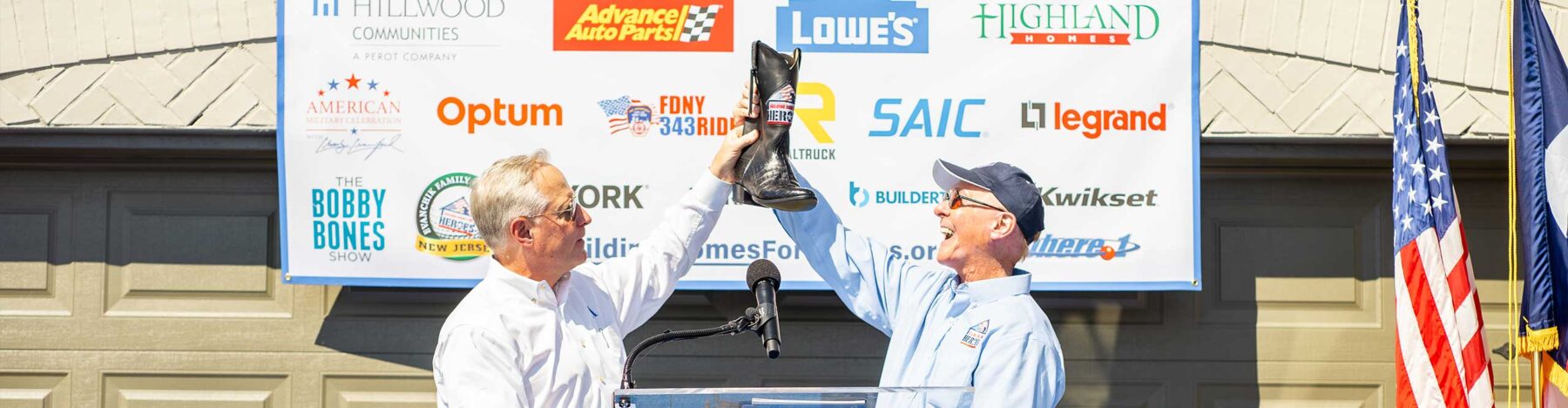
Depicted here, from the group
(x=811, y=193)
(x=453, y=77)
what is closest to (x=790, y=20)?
(x=453, y=77)

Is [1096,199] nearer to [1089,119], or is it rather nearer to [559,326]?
[1089,119]

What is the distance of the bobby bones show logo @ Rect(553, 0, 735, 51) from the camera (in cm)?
477

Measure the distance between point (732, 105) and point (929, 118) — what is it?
27.9 inches

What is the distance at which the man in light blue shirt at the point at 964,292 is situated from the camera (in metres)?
2.98

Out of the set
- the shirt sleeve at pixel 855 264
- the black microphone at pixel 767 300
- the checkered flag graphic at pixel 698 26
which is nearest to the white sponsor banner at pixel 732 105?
the checkered flag graphic at pixel 698 26

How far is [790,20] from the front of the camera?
4.77 meters

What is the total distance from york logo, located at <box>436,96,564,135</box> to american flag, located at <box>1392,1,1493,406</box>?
292cm

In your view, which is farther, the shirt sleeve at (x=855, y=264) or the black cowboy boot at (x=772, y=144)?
the shirt sleeve at (x=855, y=264)

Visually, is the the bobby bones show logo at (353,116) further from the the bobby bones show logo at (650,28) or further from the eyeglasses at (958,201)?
the eyeglasses at (958,201)

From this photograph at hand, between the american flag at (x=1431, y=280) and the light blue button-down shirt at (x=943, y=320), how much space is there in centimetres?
186

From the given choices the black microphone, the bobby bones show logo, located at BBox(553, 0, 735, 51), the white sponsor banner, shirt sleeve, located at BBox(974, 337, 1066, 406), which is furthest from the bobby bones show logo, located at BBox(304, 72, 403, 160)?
shirt sleeve, located at BBox(974, 337, 1066, 406)

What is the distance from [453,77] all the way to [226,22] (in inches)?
37.5

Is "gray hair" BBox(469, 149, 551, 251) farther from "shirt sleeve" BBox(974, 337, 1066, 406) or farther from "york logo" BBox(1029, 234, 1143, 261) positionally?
"york logo" BBox(1029, 234, 1143, 261)

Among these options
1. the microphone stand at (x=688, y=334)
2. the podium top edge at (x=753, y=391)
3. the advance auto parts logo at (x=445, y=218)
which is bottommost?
the podium top edge at (x=753, y=391)
